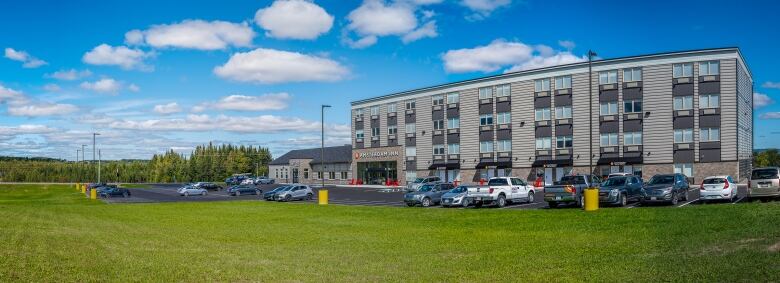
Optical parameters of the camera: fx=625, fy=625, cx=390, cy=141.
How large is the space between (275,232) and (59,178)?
14506cm

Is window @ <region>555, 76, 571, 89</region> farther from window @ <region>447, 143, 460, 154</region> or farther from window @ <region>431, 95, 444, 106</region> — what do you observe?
window @ <region>431, 95, 444, 106</region>

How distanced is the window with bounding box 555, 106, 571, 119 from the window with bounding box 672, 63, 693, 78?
1127cm

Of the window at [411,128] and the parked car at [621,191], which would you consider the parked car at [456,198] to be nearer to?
the parked car at [621,191]

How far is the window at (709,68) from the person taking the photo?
2319 inches

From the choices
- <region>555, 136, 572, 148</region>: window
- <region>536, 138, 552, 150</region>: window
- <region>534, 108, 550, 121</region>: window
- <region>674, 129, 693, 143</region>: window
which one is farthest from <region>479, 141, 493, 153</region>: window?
<region>674, 129, 693, 143</region>: window

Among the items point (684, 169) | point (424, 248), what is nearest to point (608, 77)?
point (684, 169)

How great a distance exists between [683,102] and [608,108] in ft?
23.6

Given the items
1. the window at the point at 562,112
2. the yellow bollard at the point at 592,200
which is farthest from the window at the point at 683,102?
the yellow bollard at the point at 592,200

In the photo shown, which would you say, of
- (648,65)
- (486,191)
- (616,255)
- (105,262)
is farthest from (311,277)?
(648,65)

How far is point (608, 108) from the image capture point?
64.9 m

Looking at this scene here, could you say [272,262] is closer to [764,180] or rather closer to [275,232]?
[275,232]

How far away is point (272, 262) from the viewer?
14.9m

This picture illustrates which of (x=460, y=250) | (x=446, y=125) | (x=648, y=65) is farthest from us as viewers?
(x=446, y=125)

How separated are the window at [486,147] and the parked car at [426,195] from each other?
1388 inches
